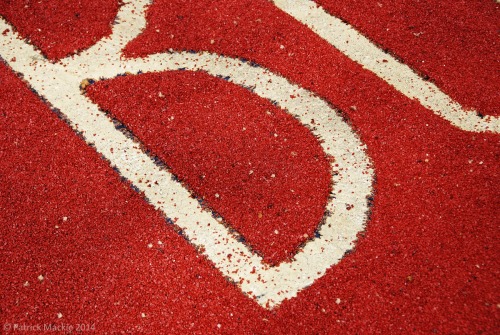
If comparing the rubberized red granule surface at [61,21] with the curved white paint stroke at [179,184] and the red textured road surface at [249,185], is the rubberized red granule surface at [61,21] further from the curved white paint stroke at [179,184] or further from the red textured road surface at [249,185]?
the curved white paint stroke at [179,184]

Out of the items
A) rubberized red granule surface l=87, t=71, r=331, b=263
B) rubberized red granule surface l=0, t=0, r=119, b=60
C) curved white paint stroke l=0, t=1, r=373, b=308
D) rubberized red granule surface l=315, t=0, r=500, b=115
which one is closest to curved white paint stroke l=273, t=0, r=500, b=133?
rubberized red granule surface l=315, t=0, r=500, b=115

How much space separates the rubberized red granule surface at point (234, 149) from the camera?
5.09 meters

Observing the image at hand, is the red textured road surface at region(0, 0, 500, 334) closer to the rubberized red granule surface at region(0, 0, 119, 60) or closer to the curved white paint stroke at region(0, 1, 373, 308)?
the rubberized red granule surface at region(0, 0, 119, 60)

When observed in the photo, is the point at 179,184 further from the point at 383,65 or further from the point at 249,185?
the point at 383,65

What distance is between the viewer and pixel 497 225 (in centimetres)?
498

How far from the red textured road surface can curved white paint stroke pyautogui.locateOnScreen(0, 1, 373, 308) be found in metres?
0.14

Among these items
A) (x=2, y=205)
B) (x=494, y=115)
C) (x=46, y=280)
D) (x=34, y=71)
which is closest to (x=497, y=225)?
(x=494, y=115)

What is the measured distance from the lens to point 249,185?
210 inches

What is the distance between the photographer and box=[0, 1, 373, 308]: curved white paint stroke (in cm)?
479

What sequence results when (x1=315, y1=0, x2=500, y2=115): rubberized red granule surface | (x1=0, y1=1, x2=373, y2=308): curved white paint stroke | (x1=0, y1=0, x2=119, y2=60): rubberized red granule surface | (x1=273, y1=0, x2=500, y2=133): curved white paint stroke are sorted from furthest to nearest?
(x1=0, y1=0, x2=119, y2=60): rubberized red granule surface → (x1=315, y1=0, x2=500, y2=115): rubberized red granule surface → (x1=273, y1=0, x2=500, y2=133): curved white paint stroke → (x1=0, y1=1, x2=373, y2=308): curved white paint stroke

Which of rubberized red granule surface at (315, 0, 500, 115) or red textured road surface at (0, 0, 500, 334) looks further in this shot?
rubberized red granule surface at (315, 0, 500, 115)

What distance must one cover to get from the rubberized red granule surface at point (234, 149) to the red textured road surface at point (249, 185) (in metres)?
0.02

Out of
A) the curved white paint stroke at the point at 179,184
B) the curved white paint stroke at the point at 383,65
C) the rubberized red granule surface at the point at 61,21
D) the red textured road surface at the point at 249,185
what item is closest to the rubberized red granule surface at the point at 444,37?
the red textured road surface at the point at 249,185

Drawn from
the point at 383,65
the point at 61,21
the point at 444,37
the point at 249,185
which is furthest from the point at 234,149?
Result: the point at 444,37
